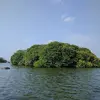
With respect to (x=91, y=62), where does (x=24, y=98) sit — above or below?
below

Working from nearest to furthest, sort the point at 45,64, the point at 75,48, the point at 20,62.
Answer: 1. the point at 45,64
2. the point at 75,48
3. the point at 20,62

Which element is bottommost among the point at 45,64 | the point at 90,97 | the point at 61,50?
the point at 90,97

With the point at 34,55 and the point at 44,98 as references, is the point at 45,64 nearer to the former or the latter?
the point at 34,55

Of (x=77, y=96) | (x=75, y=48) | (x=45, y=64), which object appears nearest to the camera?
(x=77, y=96)

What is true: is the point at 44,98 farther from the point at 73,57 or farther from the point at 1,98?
the point at 73,57

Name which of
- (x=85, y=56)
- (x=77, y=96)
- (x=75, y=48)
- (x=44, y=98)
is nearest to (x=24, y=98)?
(x=44, y=98)

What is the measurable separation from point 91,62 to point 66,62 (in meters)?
16.2

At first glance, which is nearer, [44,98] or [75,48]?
[44,98]

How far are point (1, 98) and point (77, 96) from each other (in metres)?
11.4

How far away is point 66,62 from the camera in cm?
11581

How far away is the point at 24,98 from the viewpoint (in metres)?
29.0

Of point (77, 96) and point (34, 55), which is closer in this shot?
point (77, 96)

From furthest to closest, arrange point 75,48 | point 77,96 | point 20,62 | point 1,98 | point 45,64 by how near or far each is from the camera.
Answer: point 20,62 < point 75,48 < point 45,64 < point 77,96 < point 1,98

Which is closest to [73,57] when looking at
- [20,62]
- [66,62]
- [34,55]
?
[66,62]
